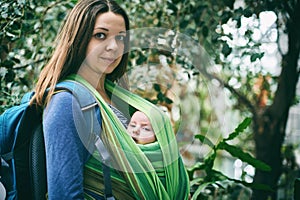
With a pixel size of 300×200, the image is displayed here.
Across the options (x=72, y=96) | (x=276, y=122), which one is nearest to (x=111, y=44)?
(x=72, y=96)

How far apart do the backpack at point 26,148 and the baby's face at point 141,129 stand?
0.13 meters

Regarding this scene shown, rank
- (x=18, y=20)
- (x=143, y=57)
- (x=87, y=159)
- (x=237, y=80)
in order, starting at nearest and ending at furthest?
1. (x=87, y=159)
2. (x=18, y=20)
3. (x=143, y=57)
4. (x=237, y=80)

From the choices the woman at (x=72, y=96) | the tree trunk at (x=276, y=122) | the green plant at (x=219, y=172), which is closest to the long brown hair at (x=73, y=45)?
the woman at (x=72, y=96)

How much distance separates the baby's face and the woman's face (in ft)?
0.64

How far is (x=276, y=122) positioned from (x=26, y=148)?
72.8 inches

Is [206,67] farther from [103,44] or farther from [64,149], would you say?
[64,149]

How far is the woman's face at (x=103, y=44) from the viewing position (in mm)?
1583

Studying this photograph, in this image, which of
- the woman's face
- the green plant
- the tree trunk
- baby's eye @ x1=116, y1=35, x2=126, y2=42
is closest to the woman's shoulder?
the woman's face

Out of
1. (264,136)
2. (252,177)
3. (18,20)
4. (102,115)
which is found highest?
(18,20)

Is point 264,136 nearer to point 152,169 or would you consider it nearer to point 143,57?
point 143,57

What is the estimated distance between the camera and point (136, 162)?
150cm

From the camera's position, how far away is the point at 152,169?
1.52m

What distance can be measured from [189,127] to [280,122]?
1496 mm

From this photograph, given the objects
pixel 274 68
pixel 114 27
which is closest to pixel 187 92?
pixel 114 27
